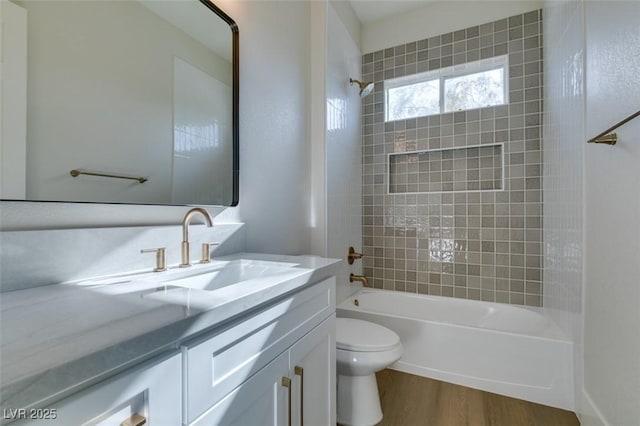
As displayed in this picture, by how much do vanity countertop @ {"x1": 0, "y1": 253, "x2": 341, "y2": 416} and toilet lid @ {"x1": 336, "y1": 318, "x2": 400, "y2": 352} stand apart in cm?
82

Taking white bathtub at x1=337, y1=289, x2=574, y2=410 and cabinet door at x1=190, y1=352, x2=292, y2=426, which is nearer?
cabinet door at x1=190, y1=352, x2=292, y2=426

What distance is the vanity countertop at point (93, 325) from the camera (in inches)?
13.7

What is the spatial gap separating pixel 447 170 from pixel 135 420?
2.65 m

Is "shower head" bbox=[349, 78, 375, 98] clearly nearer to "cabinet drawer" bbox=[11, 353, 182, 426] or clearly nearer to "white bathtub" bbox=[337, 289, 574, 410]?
"white bathtub" bbox=[337, 289, 574, 410]

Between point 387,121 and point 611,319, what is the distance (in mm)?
2158

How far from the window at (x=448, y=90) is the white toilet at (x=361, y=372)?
2.09 m

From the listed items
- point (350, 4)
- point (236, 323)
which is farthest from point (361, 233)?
point (236, 323)

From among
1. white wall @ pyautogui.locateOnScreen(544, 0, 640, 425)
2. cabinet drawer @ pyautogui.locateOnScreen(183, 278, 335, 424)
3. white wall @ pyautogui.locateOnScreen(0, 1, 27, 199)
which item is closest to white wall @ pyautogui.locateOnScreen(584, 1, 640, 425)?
white wall @ pyautogui.locateOnScreen(544, 0, 640, 425)

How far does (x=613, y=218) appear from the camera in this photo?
47.5 inches

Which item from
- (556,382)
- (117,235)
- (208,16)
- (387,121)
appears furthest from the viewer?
(387,121)

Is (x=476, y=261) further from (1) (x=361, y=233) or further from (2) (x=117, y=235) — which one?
(2) (x=117, y=235)

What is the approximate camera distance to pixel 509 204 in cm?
237

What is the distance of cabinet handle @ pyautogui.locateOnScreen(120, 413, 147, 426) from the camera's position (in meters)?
0.45

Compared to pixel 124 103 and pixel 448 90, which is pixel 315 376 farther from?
pixel 448 90
